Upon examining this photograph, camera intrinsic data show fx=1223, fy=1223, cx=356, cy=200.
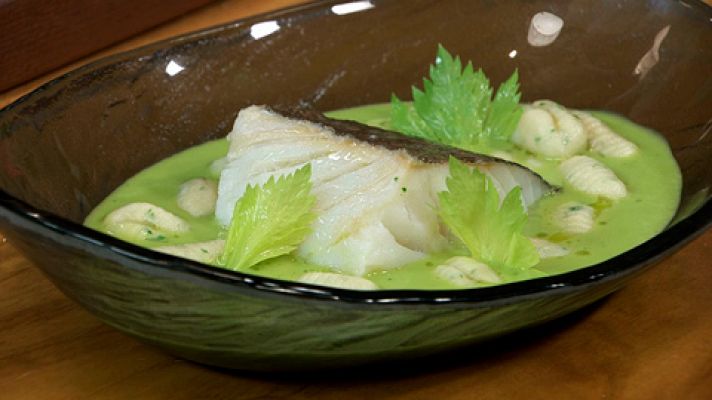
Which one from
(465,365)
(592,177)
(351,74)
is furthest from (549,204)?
(351,74)

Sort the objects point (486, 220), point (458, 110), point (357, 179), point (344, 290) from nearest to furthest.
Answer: point (344, 290) → point (486, 220) → point (357, 179) → point (458, 110)

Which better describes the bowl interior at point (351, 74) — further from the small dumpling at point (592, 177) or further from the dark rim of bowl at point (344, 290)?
the dark rim of bowl at point (344, 290)

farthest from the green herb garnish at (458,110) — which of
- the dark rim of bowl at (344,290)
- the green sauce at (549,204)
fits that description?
the dark rim of bowl at (344,290)

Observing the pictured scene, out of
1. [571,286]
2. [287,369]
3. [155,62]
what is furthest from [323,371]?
[155,62]

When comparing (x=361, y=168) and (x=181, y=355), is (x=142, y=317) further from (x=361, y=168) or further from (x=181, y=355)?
(x=361, y=168)

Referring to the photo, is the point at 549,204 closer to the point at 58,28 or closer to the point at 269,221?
the point at 269,221
